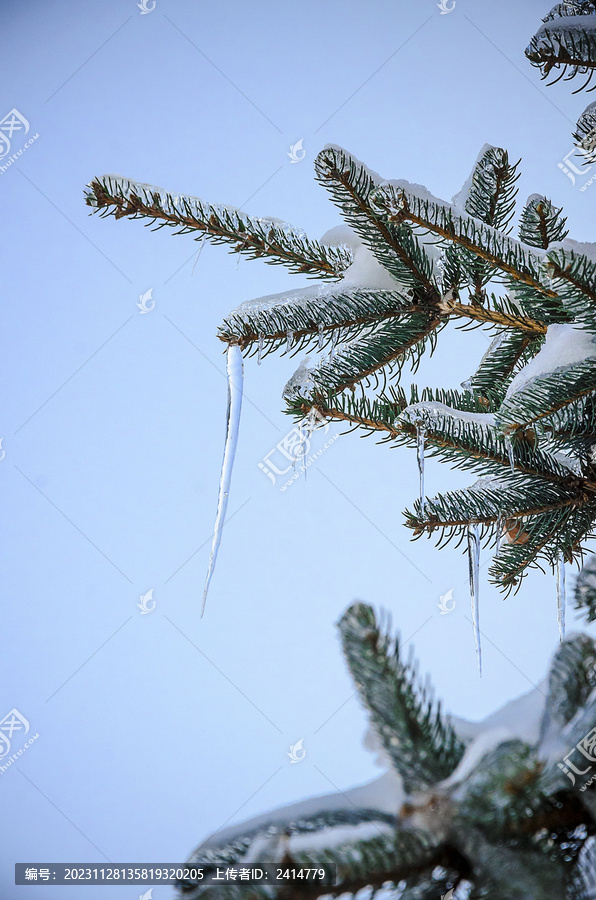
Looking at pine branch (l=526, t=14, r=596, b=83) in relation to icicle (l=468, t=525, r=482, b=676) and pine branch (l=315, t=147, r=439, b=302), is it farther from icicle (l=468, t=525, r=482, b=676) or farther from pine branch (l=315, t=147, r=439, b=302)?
icicle (l=468, t=525, r=482, b=676)

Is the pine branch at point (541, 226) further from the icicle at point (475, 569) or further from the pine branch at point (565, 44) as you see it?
the icicle at point (475, 569)

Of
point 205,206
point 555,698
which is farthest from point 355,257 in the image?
point 555,698

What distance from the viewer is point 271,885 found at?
267 millimetres

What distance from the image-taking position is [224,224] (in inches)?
21.5

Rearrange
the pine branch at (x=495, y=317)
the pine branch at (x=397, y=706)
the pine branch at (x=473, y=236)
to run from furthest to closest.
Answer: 1. the pine branch at (x=495, y=317)
2. the pine branch at (x=473, y=236)
3. the pine branch at (x=397, y=706)

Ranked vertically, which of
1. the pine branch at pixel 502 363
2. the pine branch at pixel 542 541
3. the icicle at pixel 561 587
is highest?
the pine branch at pixel 502 363

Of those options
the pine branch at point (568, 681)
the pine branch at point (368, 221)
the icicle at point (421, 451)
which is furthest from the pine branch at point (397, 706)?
the pine branch at point (368, 221)

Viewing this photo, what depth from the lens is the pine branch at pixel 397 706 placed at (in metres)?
0.32

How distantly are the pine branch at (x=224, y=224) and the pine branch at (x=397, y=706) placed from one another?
1.10 feet

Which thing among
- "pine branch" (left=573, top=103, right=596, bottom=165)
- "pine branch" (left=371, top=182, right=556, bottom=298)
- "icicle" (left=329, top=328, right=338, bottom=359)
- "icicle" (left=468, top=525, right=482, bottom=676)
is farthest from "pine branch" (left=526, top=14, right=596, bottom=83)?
"icicle" (left=468, top=525, right=482, bottom=676)

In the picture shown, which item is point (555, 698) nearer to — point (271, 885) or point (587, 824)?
point (587, 824)

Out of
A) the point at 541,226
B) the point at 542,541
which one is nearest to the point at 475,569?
the point at 542,541

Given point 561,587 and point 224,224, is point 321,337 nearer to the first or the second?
point 224,224

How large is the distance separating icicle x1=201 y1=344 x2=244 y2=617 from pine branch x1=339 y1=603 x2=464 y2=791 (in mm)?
181
